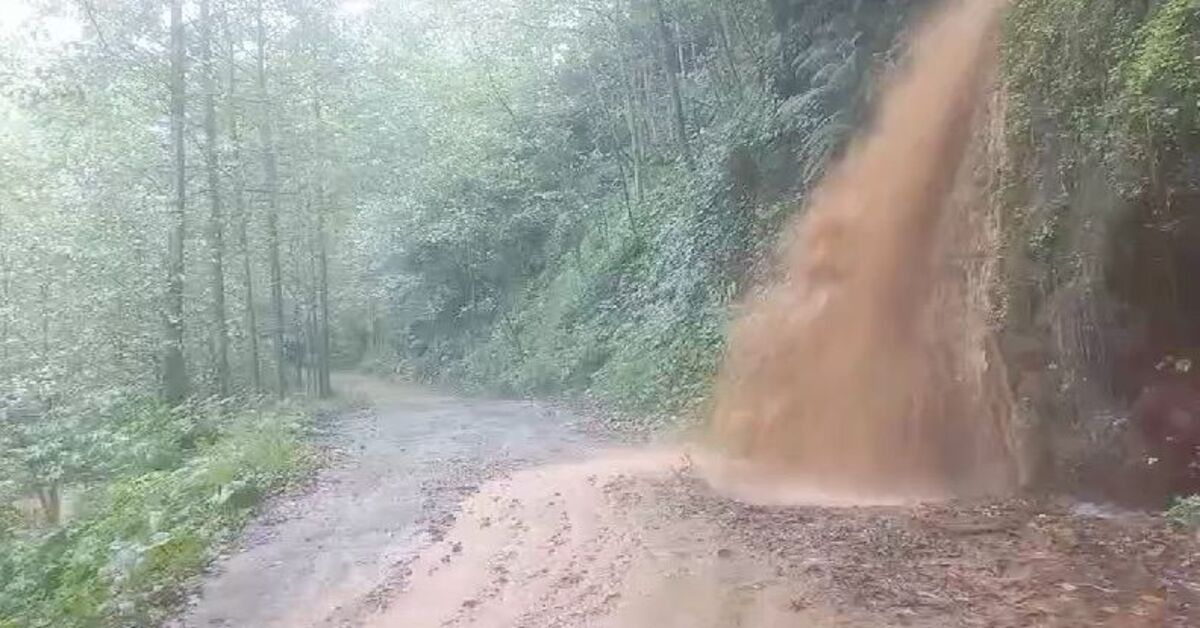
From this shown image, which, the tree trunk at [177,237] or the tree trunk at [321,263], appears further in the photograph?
the tree trunk at [321,263]

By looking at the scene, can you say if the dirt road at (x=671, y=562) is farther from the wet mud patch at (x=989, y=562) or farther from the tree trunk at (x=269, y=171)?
the tree trunk at (x=269, y=171)

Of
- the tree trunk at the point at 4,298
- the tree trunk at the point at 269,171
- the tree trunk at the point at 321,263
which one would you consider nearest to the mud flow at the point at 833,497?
the tree trunk at the point at 269,171

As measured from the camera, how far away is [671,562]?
7.43 m

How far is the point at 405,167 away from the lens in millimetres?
33125

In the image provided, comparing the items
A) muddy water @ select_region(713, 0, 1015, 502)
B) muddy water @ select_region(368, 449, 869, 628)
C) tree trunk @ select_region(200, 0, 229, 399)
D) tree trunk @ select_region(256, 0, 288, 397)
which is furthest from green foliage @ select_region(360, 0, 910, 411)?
tree trunk @ select_region(200, 0, 229, 399)

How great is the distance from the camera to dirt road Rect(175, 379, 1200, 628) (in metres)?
5.80

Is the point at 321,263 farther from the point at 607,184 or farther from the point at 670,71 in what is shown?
the point at 670,71

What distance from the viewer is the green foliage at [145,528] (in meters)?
8.26

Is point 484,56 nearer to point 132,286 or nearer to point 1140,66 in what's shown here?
point 132,286

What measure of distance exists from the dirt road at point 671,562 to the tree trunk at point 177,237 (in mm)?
7248

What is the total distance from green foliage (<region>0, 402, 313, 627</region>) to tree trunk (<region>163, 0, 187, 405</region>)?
1.21 metres

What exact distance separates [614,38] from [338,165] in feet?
27.2

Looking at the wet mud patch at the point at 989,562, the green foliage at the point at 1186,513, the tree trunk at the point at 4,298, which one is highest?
the tree trunk at the point at 4,298

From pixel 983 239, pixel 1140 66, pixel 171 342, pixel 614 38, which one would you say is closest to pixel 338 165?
pixel 614 38
